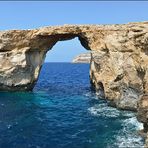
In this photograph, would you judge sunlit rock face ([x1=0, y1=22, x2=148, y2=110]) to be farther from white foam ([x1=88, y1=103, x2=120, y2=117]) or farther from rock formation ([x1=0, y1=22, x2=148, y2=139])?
white foam ([x1=88, y1=103, x2=120, y2=117])

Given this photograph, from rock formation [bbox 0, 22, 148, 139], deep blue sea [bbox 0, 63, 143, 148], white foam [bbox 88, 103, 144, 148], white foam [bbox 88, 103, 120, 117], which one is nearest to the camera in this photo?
white foam [bbox 88, 103, 144, 148]

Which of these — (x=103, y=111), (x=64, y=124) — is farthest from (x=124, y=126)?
(x=103, y=111)

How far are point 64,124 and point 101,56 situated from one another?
Answer: 15108 millimetres

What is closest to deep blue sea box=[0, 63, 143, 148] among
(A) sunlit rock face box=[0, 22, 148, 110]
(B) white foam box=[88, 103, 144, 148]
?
(B) white foam box=[88, 103, 144, 148]

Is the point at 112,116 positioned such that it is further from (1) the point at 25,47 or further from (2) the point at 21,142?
(1) the point at 25,47

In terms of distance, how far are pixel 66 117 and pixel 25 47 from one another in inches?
889

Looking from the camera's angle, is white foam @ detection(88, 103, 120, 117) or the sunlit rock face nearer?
the sunlit rock face

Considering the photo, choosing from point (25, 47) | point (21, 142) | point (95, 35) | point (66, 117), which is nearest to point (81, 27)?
point (95, 35)

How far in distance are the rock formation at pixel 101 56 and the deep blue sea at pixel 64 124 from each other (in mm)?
3007

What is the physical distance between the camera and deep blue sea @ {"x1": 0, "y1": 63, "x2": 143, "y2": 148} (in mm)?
31562

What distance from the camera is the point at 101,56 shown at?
50312 millimetres

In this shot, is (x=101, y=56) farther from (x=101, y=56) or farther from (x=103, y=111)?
(x=103, y=111)

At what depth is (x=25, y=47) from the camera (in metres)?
61.1

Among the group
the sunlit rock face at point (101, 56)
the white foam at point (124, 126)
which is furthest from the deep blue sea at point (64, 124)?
the sunlit rock face at point (101, 56)
